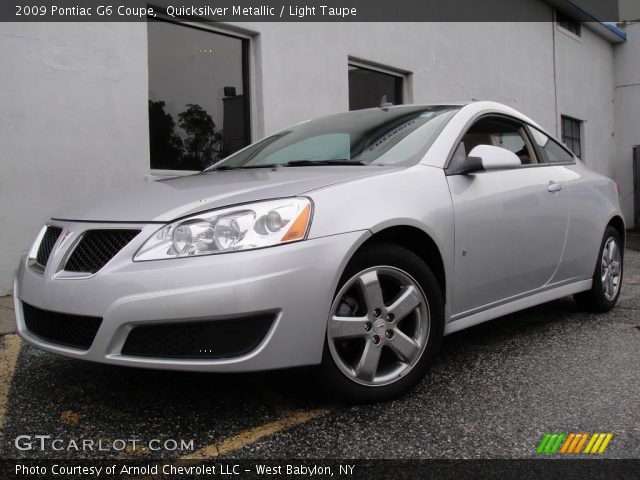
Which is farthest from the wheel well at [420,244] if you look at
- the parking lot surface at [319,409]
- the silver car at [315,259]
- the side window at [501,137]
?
the side window at [501,137]

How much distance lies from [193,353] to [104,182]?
3.67 metres

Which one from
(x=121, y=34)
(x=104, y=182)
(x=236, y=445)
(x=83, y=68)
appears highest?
(x=121, y=34)

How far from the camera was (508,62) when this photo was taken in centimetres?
1153

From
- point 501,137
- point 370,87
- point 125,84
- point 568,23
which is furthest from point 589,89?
point 501,137

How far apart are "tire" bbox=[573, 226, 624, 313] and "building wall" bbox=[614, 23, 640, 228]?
12.5 meters

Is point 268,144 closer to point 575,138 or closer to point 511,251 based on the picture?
point 511,251

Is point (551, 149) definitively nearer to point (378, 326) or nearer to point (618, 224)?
point (618, 224)

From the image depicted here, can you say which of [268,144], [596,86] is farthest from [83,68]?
[596,86]

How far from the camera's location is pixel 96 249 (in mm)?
2406

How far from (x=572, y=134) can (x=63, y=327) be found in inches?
543

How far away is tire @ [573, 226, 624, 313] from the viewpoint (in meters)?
4.33

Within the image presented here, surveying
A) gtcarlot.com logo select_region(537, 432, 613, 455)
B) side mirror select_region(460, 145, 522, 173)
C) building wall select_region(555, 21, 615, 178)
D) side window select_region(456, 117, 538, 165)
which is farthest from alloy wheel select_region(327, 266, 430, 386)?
building wall select_region(555, 21, 615, 178)

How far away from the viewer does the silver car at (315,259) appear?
2232 millimetres

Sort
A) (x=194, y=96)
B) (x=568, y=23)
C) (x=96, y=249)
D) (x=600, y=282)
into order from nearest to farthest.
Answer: (x=96, y=249) → (x=600, y=282) → (x=194, y=96) → (x=568, y=23)
